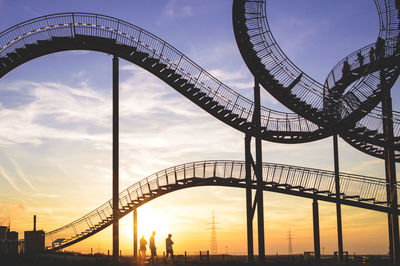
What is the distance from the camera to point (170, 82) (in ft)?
98.7

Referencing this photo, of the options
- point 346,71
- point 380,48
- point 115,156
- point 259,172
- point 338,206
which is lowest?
point 338,206

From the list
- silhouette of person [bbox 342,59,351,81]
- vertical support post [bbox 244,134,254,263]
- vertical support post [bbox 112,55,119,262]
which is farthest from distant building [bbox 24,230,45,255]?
silhouette of person [bbox 342,59,351,81]

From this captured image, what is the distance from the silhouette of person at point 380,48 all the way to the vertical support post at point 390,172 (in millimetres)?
943

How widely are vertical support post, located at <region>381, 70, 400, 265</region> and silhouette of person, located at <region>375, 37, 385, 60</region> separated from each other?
0.94 meters

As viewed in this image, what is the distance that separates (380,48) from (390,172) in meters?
Result: 7.52

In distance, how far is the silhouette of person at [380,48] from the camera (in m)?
29.8

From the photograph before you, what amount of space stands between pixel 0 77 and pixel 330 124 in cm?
1994

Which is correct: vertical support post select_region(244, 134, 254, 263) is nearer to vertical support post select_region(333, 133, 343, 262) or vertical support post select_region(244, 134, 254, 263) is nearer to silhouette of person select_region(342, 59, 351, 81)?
vertical support post select_region(333, 133, 343, 262)

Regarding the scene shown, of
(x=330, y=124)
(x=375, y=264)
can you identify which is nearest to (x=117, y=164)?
(x=330, y=124)

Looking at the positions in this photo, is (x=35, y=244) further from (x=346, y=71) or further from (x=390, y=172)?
(x=346, y=71)

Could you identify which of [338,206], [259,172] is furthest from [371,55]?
[259,172]

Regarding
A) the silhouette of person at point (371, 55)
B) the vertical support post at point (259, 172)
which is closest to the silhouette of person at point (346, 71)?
the silhouette of person at point (371, 55)

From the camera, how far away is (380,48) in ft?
99.5

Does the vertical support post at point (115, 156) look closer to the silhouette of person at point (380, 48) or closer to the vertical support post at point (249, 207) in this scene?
the vertical support post at point (249, 207)
